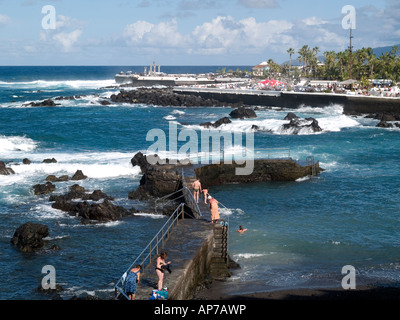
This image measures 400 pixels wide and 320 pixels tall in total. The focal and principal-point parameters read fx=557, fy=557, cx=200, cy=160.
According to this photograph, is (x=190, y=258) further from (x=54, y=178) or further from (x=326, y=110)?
(x=326, y=110)

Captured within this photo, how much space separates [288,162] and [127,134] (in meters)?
23.2

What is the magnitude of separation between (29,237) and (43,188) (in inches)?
306

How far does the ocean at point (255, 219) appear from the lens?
55.3 feet

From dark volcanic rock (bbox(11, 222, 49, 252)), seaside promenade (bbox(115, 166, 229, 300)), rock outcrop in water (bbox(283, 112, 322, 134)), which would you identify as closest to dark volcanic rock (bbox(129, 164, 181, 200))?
Result: seaside promenade (bbox(115, 166, 229, 300))

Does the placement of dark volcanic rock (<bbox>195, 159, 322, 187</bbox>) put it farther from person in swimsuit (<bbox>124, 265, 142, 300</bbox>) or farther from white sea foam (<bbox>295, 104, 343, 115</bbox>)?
white sea foam (<bbox>295, 104, 343, 115</bbox>)

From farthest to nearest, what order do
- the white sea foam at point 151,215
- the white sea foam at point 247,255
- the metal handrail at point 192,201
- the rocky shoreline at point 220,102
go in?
the rocky shoreline at point 220,102 → the white sea foam at point 151,215 → the metal handrail at point 192,201 → the white sea foam at point 247,255

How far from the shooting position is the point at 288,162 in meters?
30.3

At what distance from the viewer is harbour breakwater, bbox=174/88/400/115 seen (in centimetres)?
6075

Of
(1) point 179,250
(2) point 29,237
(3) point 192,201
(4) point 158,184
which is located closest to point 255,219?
(3) point 192,201

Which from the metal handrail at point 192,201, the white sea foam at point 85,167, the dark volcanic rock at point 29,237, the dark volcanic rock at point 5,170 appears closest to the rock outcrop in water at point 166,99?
the white sea foam at point 85,167

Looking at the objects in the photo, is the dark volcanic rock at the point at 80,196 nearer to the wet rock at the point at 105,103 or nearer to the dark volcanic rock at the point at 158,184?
the dark volcanic rock at the point at 158,184

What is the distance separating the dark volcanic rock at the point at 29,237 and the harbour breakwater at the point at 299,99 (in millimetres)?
47873

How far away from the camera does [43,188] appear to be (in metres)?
27.0
